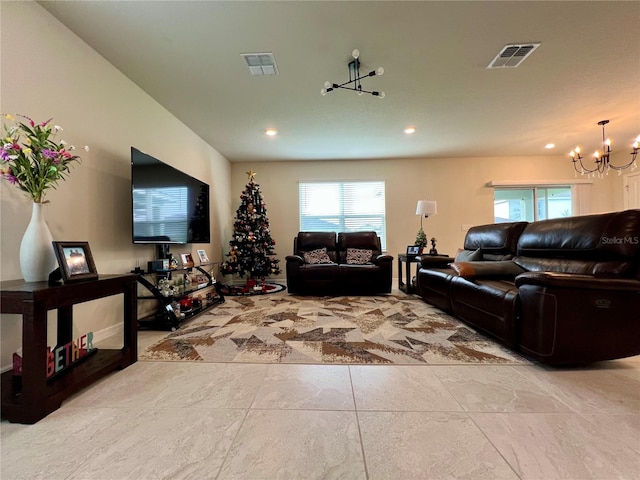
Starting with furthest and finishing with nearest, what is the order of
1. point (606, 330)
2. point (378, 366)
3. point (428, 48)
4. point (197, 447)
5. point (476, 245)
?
point (476, 245) < point (428, 48) < point (378, 366) < point (606, 330) < point (197, 447)

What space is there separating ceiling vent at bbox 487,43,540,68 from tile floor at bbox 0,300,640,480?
8.26ft

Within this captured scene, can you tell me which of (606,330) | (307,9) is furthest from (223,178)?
(606,330)

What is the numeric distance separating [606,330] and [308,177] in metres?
→ 4.77

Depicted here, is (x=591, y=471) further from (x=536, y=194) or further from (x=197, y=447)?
(x=536, y=194)

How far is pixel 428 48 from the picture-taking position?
2328 millimetres

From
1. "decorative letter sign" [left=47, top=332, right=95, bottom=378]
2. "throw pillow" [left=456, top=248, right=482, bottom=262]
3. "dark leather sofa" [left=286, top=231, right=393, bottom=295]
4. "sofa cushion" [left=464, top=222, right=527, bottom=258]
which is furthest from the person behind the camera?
"dark leather sofa" [left=286, top=231, right=393, bottom=295]

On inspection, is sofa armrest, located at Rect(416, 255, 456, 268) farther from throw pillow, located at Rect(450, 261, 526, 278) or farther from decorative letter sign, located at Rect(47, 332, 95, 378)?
decorative letter sign, located at Rect(47, 332, 95, 378)

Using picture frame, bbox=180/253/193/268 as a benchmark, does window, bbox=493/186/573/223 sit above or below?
above

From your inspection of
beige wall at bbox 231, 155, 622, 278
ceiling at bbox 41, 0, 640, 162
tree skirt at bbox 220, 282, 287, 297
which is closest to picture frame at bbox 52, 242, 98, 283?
ceiling at bbox 41, 0, 640, 162

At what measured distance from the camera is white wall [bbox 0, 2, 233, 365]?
1710mm

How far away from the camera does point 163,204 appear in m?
2.84

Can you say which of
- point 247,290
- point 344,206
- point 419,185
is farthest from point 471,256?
point 247,290

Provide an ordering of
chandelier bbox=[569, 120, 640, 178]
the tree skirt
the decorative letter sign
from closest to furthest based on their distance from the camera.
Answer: the decorative letter sign → chandelier bbox=[569, 120, 640, 178] → the tree skirt

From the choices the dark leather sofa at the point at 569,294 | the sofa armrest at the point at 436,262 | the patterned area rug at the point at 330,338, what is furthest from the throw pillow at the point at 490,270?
the sofa armrest at the point at 436,262
